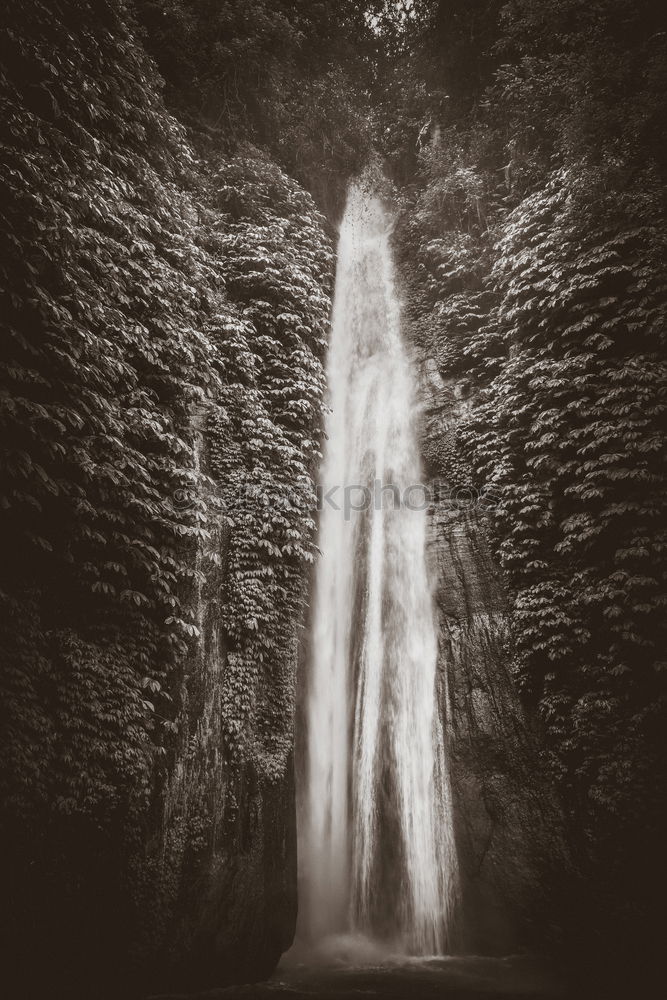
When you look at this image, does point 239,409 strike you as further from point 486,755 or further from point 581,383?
point 486,755

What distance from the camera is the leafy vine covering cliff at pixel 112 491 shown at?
5082mm

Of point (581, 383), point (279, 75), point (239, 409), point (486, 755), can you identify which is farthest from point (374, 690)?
point (279, 75)

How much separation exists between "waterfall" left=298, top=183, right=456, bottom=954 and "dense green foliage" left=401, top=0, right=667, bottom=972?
5.10 feet

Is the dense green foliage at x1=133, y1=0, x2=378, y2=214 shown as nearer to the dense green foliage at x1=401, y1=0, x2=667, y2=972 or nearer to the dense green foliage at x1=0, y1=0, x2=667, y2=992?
the dense green foliage at x1=0, y1=0, x2=667, y2=992

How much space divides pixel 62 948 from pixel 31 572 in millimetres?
3718

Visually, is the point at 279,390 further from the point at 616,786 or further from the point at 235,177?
the point at 616,786

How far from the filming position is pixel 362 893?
746 cm

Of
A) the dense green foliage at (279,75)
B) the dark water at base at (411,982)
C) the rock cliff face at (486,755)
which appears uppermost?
the dense green foliage at (279,75)

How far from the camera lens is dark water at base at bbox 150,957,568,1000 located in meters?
5.80

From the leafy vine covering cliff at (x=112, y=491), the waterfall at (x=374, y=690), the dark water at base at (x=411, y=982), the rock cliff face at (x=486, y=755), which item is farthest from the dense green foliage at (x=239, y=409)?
the waterfall at (x=374, y=690)

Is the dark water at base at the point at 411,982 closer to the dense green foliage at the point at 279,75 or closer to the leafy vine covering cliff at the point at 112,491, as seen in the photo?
the leafy vine covering cliff at the point at 112,491

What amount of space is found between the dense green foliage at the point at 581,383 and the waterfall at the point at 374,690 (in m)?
1.56

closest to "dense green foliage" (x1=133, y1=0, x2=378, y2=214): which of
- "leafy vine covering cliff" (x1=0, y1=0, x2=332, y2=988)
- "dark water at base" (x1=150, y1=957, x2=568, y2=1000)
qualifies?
"leafy vine covering cliff" (x1=0, y1=0, x2=332, y2=988)

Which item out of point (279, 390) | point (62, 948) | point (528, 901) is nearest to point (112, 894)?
point (62, 948)
